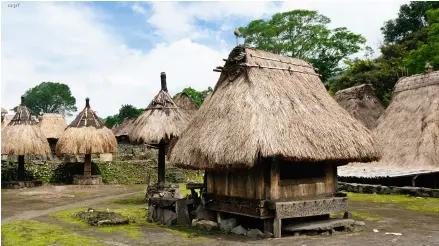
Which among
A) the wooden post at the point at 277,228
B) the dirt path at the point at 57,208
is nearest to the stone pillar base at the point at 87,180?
the dirt path at the point at 57,208

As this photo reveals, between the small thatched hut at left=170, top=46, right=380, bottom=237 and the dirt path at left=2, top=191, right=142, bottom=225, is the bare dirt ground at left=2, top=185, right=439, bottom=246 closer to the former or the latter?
the dirt path at left=2, top=191, right=142, bottom=225

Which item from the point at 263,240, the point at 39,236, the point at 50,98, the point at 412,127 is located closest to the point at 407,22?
the point at 412,127

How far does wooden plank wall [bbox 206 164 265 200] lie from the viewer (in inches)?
433

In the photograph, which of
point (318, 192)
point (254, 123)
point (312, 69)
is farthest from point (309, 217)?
point (312, 69)

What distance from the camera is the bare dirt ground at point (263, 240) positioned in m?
9.89

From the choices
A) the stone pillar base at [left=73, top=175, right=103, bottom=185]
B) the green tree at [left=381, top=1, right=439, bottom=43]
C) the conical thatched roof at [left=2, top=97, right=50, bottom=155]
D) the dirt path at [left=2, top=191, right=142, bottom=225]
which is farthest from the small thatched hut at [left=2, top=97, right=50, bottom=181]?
the green tree at [left=381, top=1, right=439, bottom=43]

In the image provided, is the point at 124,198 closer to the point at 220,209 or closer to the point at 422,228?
the point at 220,209

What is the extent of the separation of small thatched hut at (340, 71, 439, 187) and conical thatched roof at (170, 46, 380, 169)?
26.3 ft

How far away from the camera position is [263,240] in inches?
405

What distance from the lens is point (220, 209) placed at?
1223 centimetres

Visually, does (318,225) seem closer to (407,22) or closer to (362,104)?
(362,104)

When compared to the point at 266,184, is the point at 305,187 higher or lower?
lower

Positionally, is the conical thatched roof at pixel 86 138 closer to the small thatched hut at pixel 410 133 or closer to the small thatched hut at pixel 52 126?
the small thatched hut at pixel 52 126

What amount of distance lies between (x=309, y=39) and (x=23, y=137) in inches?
1240
